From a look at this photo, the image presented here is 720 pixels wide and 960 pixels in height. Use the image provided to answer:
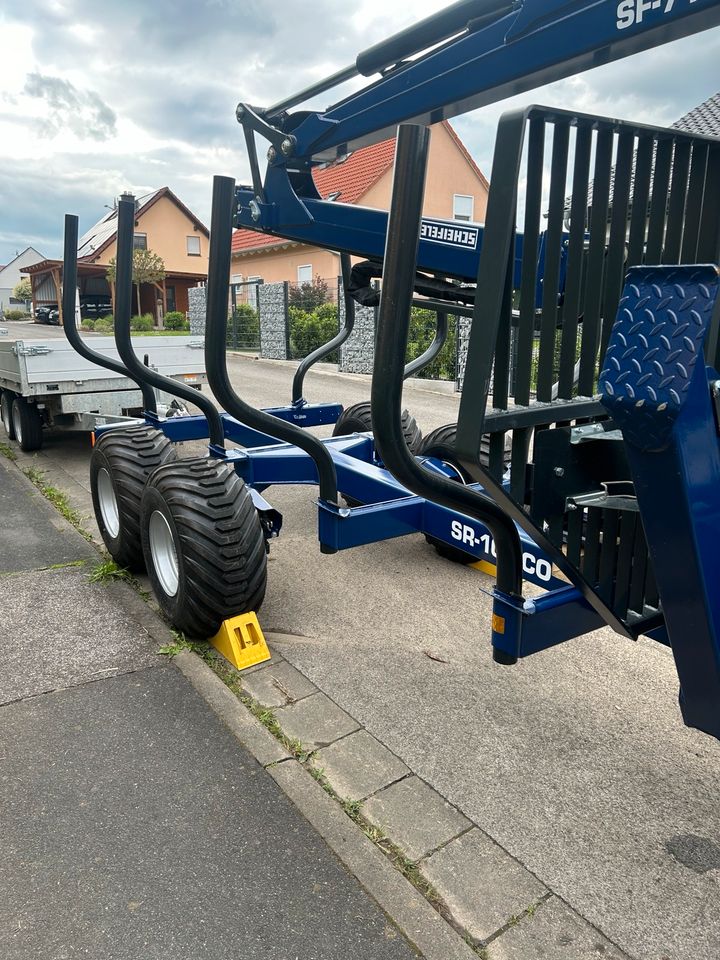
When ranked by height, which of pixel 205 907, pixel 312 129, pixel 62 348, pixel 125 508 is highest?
pixel 312 129

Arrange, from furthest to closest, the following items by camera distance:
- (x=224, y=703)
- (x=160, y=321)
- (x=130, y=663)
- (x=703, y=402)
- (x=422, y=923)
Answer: (x=160, y=321) → (x=130, y=663) → (x=224, y=703) → (x=422, y=923) → (x=703, y=402)

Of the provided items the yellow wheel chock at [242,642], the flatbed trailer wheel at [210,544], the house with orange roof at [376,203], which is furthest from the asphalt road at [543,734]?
the house with orange roof at [376,203]

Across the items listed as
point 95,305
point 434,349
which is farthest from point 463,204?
point 434,349

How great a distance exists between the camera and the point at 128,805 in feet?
8.37

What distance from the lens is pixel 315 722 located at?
3027 millimetres

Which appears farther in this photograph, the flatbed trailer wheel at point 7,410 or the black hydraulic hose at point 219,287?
the flatbed trailer wheel at point 7,410

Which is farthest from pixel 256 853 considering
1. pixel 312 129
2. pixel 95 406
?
pixel 95 406

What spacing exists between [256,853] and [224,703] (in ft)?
2.92

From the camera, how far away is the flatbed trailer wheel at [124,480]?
14.3ft

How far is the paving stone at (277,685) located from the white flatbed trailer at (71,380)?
15.2 feet

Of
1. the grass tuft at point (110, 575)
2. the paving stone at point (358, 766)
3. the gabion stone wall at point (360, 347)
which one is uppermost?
the gabion stone wall at point (360, 347)

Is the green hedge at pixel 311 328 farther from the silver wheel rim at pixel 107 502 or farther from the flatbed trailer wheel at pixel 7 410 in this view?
the silver wheel rim at pixel 107 502

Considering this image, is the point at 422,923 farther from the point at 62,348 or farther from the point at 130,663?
the point at 62,348

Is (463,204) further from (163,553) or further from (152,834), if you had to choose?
(152,834)
